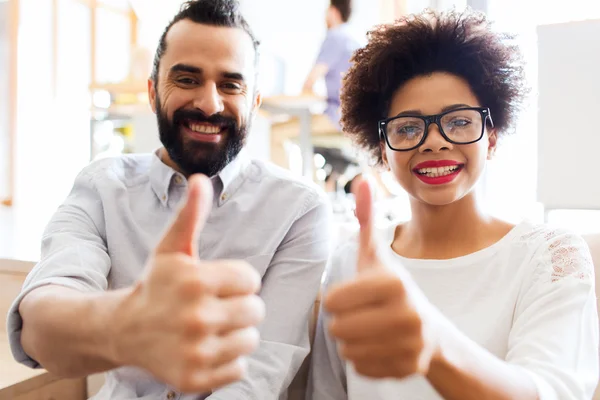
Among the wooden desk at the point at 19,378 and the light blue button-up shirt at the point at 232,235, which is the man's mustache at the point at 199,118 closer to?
the light blue button-up shirt at the point at 232,235

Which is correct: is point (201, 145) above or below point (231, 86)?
below

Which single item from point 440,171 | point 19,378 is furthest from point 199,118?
point 19,378

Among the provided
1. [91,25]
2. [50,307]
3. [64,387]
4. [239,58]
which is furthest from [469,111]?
[91,25]

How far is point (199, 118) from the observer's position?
1284 mm

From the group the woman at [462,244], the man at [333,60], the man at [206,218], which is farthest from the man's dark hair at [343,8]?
the woman at [462,244]

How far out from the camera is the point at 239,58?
51.0 inches

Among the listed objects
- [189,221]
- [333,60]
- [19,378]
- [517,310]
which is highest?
[333,60]

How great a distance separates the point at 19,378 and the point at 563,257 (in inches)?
53.7

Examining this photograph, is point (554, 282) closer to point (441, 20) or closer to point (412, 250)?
point (412, 250)

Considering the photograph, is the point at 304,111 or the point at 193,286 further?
the point at 304,111

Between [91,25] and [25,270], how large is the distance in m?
3.45

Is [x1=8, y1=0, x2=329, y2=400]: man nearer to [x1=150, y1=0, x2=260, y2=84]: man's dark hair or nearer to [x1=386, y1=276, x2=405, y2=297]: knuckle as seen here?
[x1=150, y1=0, x2=260, y2=84]: man's dark hair

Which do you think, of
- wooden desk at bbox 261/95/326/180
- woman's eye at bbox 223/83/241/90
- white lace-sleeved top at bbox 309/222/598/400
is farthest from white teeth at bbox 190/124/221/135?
wooden desk at bbox 261/95/326/180

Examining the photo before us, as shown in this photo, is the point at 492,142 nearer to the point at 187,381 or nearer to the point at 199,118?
the point at 199,118
